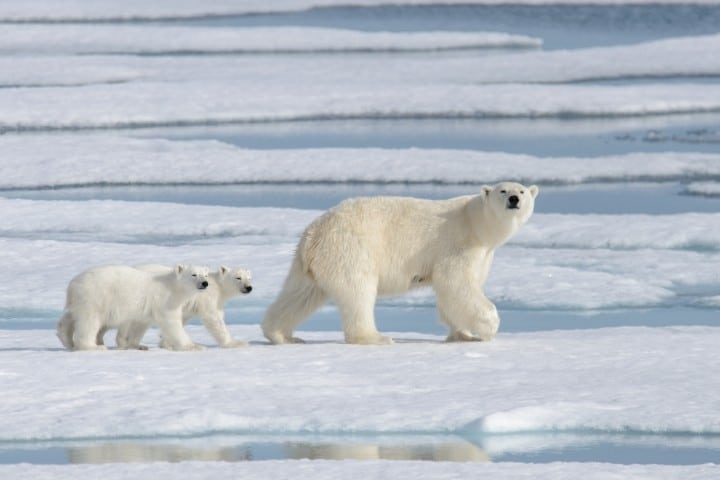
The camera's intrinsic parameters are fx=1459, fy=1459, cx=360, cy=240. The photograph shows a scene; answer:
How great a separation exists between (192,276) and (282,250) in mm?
3056

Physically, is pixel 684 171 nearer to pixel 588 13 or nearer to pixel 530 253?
pixel 530 253

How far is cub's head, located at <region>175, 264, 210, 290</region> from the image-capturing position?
246 inches

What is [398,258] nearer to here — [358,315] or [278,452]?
[358,315]

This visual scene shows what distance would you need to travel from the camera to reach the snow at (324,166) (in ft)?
41.8

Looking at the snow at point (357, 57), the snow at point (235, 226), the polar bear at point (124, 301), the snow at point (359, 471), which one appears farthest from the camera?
the snow at point (357, 57)

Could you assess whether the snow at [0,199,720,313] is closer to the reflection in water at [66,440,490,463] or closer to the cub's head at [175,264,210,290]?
the cub's head at [175,264,210,290]

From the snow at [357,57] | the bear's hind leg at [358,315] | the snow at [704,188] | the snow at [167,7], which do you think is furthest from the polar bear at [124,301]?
the snow at [167,7]

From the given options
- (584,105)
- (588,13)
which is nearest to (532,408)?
(584,105)

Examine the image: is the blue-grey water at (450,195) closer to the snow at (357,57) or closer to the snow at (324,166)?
the snow at (324,166)

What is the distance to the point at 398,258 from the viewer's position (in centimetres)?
659

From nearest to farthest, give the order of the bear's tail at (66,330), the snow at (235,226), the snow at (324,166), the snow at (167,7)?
1. the bear's tail at (66,330)
2. the snow at (235,226)
3. the snow at (324,166)
4. the snow at (167,7)

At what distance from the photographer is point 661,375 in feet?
18.8

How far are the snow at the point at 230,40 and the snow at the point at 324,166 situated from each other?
9837mm

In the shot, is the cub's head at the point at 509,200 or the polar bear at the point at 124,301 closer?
the polar bear at the point at 124,301
